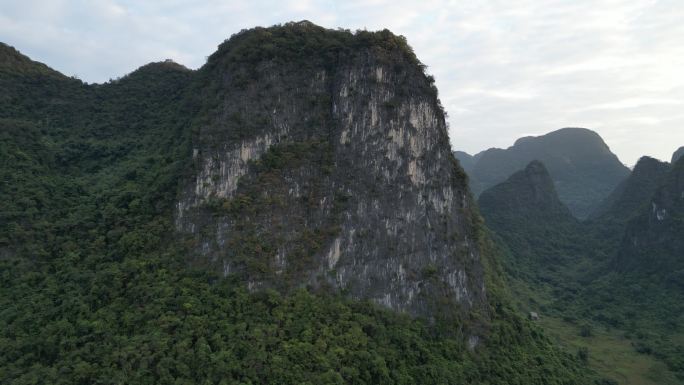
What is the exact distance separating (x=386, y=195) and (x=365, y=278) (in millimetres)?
4534

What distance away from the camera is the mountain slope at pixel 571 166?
104312 millimetres

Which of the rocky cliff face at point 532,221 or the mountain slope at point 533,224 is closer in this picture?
the mountain slope at point 533,224

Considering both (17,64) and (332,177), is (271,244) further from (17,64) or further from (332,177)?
(17,64)

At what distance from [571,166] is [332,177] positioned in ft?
353

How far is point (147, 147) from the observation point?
94.1ft

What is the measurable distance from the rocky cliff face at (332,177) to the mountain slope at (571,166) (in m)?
83.2

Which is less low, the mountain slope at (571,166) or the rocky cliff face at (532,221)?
the mountain slope at (571,166)

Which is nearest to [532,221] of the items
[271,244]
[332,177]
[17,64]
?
[332,177]

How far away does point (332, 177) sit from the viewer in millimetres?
22672

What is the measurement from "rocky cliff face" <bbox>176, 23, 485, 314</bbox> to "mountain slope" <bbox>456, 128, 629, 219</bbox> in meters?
83.2

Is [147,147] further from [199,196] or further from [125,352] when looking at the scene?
[125,352]

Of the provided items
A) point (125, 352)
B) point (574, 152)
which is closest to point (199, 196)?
point (125, 352)

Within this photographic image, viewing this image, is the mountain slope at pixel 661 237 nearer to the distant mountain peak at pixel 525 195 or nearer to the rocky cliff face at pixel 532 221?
the rocky cliff face at pixel 532 221

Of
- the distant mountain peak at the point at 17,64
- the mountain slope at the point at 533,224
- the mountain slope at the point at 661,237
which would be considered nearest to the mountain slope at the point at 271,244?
the distant mountain peak at the point at 17,64
